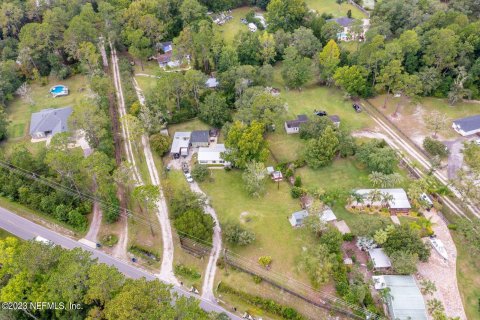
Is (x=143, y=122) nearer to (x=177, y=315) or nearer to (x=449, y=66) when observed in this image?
(x=177, y=315)

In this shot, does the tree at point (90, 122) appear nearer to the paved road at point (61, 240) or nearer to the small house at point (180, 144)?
the small house at point (180, 144)

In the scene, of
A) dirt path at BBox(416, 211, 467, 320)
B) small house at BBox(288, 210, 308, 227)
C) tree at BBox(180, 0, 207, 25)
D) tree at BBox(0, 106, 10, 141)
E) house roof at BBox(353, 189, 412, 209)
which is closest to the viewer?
dirt path at BBox(416, 211, 467, 320)

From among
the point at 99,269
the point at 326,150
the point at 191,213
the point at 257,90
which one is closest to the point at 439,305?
the point at 326,150

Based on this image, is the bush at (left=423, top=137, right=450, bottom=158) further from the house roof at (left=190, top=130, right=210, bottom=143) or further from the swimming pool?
the swimming pool

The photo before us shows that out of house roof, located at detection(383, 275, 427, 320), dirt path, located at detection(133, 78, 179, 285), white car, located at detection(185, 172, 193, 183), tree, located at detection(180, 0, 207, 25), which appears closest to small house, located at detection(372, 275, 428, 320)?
house roof, located at detection(383, 275, 427, 320)

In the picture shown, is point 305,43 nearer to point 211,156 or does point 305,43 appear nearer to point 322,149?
point 322,149
